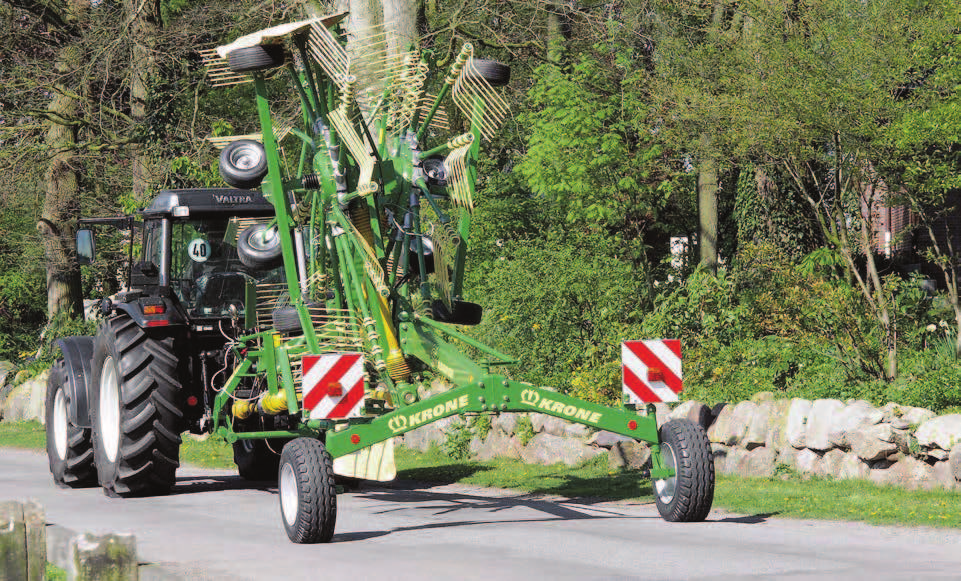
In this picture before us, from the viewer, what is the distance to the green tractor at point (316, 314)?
33.0 ft

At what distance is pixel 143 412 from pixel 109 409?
1.29m

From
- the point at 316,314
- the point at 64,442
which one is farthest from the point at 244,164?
the point at 64,442

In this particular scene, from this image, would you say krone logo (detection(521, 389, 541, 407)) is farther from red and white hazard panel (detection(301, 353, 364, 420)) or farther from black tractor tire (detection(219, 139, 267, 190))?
black tractor tire (detection(219, 139, 267, 190))

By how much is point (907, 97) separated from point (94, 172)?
18.4 m

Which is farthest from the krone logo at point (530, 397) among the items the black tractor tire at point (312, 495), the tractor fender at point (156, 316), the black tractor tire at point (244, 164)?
the tractor fender at point (156, 316)

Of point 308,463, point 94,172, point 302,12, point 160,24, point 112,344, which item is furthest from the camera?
point 94,172

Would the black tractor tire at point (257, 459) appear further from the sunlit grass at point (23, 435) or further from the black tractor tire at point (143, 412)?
the sunlit grass at point (23, 435)

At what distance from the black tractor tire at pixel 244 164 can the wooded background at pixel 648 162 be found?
5.83ft

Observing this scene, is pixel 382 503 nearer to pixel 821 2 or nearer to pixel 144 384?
pixel 144 384

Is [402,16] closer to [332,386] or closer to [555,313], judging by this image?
[555,313]

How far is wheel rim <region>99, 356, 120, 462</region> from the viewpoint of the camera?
45.9ft

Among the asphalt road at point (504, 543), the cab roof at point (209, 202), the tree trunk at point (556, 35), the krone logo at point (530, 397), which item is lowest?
the asphalt road at point (504, 543)

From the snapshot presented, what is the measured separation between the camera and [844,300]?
50.4 ft

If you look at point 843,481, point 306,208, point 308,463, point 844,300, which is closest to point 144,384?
point 306,208
